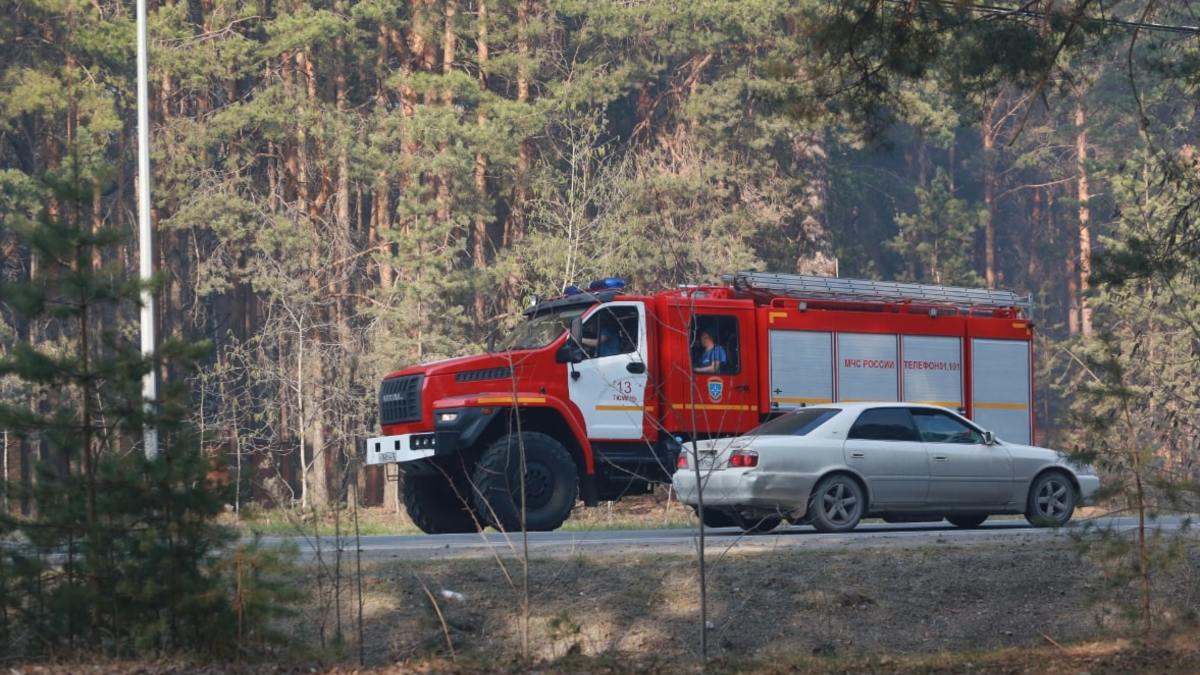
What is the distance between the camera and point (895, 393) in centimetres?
1991

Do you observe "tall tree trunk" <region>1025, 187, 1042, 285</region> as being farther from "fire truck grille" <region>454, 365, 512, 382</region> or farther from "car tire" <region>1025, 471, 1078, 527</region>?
"fire truck grille" <region>454, 365, 512, 382</region>

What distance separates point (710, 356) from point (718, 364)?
0.13m

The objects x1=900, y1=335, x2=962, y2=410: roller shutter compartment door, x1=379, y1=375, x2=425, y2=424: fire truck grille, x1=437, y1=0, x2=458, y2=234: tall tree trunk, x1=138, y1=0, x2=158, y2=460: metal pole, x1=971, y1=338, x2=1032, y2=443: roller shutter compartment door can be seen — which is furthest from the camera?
x1=437, y1=0, x2=458, y2=234: tall tree trunk

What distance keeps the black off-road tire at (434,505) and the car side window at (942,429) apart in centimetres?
532

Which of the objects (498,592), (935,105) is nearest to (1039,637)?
(498,592)

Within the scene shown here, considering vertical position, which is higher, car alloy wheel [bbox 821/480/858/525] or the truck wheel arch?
the truck wheel arch

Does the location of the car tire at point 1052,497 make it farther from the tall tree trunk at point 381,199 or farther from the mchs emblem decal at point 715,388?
the tall tree trunk at point 381,199

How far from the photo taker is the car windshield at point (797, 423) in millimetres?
16469

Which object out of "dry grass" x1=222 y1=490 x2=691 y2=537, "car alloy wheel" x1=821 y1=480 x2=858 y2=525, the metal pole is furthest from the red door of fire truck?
the metal pole

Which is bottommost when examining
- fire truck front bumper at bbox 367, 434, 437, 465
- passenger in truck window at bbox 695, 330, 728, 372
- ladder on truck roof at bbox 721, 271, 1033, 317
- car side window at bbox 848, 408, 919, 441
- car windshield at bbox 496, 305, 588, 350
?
fire truck front bumper at bbox 367, 434, 437, 465

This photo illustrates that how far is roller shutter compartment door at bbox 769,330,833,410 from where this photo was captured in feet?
62.6

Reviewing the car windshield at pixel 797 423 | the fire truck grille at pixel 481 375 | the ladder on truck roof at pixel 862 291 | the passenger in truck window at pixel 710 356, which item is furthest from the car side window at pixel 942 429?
the fire truck grille at pixel 481 375

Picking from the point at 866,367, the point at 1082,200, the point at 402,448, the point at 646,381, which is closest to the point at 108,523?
the point at 402,448

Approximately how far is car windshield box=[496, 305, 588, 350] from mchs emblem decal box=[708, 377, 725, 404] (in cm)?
170
